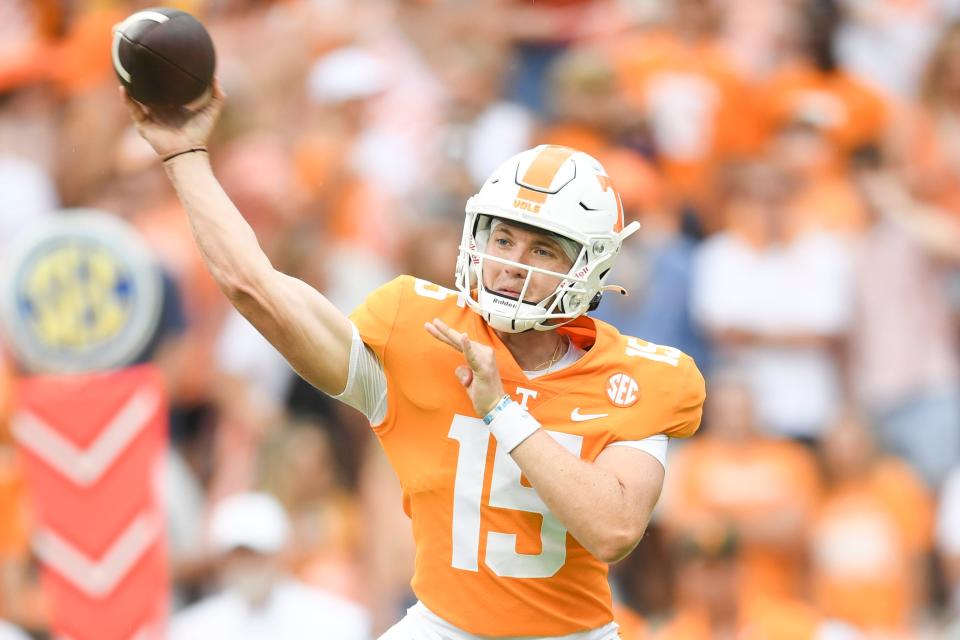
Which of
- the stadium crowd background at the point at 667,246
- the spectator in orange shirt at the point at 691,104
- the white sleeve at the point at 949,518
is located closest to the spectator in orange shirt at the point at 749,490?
the stadium crowd background at the point at 667,246

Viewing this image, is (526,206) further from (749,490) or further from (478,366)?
(749,490)

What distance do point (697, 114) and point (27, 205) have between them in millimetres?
3650

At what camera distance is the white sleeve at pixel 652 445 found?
4297mm

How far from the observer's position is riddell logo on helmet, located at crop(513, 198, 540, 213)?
4227mm

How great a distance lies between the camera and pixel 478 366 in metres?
4.05

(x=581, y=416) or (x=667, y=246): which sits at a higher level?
(x=581, y=416)

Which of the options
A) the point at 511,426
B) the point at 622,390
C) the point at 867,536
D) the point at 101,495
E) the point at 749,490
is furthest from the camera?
the point at 749,490

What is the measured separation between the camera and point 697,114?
352 inches

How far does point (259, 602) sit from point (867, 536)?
9.08ft

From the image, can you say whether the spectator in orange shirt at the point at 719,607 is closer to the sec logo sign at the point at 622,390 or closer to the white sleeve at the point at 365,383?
the sec logo sign at the point at 622,390

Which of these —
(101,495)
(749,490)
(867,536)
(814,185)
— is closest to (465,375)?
(101,495)

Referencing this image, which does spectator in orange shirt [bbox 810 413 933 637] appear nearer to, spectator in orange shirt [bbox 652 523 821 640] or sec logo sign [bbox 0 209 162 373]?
spectator in orange shirt [bbox 652 523 821 640]

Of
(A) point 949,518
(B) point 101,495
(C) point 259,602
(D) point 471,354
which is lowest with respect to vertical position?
(C) point 259,602

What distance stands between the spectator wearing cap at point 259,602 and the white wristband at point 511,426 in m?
3.56
